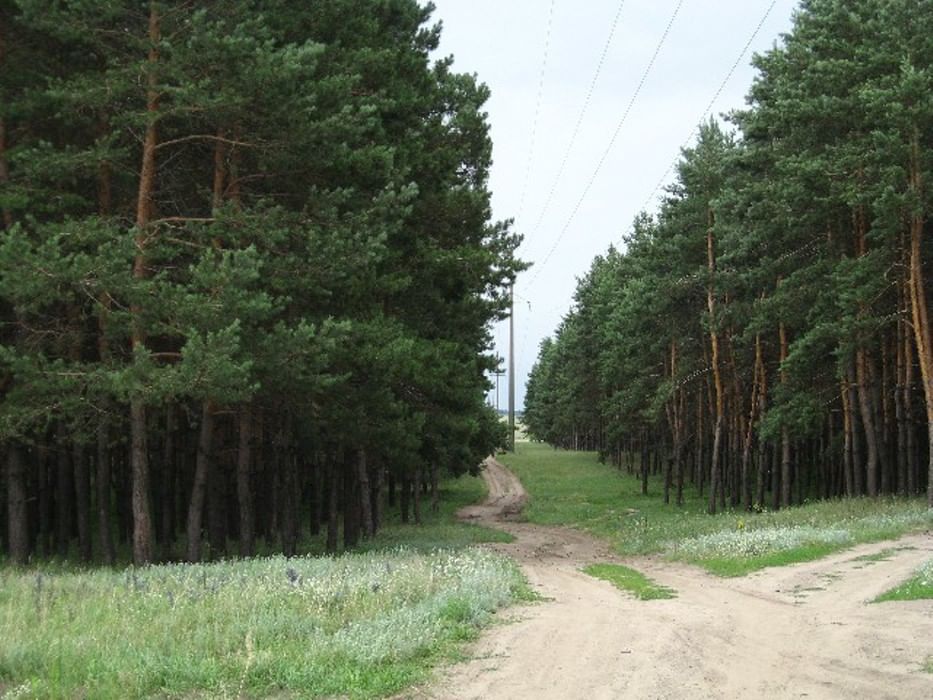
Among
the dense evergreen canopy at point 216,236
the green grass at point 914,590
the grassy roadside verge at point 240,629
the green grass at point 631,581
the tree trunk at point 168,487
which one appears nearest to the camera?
the grassy roadside verge at point 240,629

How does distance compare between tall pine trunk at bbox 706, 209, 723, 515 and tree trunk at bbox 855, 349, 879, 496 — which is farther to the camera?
tall pine trunk at bbox 706, 209, 723, 515

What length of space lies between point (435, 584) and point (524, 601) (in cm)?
160

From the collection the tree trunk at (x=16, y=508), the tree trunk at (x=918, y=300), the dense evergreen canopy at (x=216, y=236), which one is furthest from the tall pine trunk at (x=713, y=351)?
the tree trunk at (x=16, y=508)

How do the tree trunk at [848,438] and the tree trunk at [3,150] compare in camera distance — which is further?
the tree trunk at [848,438]

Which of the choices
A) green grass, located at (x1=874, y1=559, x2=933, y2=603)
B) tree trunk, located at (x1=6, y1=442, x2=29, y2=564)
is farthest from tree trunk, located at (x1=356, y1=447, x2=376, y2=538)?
green grass, located at (x1=874, y1=559, x2=933, y2=603)

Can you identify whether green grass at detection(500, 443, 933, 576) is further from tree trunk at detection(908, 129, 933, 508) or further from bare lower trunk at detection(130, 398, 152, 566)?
bare lower trunk at detection(130, 398, 152, 566)

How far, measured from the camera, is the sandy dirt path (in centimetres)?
816

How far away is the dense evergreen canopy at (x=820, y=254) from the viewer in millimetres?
25500

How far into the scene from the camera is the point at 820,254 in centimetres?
3139

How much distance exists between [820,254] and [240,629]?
2731 centimetres

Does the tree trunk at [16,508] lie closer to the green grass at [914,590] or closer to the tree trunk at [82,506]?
the tree trunk at [82,506]

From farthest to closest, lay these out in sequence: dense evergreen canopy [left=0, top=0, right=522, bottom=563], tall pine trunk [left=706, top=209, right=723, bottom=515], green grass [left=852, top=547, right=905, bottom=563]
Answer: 1. tall pine trunk [left=706, top=209, right=723, bottom=515]
2. green grass [left=852, top=547, right=905, bottom=563]
3. dense evergreen canopy [left=0, top=0, right=522, bottom=563]

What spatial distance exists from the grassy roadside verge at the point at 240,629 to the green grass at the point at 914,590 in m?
5.57

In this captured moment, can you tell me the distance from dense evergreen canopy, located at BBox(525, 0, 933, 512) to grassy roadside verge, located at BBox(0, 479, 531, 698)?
17.7m
